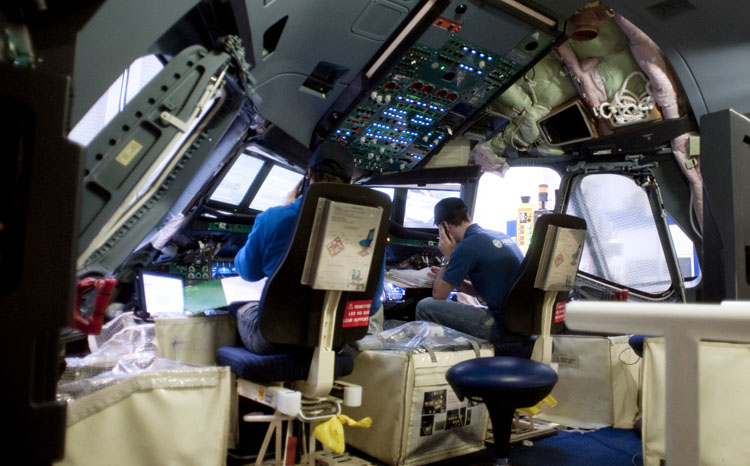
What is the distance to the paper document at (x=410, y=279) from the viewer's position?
343cm

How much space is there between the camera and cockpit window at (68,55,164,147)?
1.58 meters

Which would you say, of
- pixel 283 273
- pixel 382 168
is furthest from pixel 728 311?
pixel 382 168

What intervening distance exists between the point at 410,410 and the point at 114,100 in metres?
1.68

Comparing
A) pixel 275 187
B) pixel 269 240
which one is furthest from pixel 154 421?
pixel 275 187

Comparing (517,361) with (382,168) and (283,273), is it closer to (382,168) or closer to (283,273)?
(283,273)

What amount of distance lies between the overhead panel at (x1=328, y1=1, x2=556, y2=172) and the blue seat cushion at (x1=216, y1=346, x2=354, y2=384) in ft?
5.91

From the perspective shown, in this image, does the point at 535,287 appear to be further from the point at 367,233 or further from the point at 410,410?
the point at 367,233

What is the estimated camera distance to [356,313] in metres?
1.94

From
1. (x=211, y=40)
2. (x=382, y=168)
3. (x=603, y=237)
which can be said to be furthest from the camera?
(x=603, y=237)

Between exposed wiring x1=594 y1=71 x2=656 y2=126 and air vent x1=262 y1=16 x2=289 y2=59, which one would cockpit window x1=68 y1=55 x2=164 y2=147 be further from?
exposed wiring x1=594 y1=71 x2=656 y2=126

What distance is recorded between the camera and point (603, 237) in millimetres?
4395

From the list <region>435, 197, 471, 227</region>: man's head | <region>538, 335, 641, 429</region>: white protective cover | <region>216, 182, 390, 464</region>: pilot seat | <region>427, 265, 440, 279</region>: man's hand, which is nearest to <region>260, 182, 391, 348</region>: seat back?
→ <region>216, 182, 390, 464</region>: pilot seat

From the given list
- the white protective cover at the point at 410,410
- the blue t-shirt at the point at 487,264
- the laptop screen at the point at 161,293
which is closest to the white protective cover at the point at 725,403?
the white protective cover at the point at 410,410

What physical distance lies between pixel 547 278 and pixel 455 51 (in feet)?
4.84
